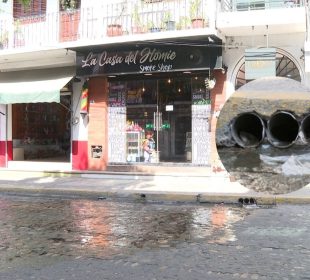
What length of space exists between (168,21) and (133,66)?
172 cm

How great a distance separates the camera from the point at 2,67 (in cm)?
1694

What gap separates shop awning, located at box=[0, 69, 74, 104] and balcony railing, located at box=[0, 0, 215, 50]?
1116 mm

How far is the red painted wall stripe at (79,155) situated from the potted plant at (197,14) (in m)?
5.32

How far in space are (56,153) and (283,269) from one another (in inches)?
588

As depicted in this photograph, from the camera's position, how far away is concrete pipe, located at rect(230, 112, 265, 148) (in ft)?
2.39

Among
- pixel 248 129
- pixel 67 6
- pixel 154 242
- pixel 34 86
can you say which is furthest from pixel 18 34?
pixel 248 129

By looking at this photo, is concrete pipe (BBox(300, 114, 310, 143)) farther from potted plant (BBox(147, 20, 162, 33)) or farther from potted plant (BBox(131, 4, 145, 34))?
potted plant (BBox(131, 4, 145, 34))

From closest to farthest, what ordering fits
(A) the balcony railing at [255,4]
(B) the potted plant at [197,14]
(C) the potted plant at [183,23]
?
(A) the balcony railing at [255,4] < (B) the potted plant at [197,14] < (C) the potted plant at [183,23]

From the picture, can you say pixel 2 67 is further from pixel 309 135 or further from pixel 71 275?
pixel 309 135

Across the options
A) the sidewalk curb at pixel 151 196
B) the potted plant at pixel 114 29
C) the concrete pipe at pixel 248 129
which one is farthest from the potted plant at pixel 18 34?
the concrete pipe at pixel 248 129

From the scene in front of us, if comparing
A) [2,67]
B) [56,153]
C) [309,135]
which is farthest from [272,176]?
[56,153]

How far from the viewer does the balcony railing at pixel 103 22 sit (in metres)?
13.2

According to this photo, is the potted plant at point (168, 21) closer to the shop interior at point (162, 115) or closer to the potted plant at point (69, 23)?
the shop interior at point (162, 115)

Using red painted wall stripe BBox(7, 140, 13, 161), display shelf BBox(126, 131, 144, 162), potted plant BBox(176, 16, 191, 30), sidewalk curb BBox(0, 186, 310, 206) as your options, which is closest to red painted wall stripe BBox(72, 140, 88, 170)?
display shelf BBox(126, 131, 144, 162)
